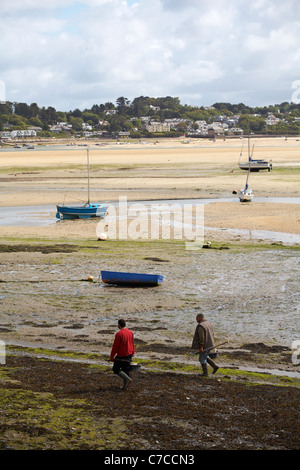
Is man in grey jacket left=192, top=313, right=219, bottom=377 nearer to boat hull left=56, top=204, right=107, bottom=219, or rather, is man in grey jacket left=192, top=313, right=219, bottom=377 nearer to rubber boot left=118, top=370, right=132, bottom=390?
rubber boot left=118, top=370, right=132, bottom=390

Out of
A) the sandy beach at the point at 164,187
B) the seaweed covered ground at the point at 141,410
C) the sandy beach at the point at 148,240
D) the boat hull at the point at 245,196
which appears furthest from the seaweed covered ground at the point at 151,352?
the boat hull at the point at 245,196

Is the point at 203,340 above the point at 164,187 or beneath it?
beneath

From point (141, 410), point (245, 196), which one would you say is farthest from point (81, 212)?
point (141, 410)

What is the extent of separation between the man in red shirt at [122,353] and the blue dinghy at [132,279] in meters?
10.1

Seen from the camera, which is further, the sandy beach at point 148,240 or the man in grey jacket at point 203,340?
the sandy beach at point 148,240

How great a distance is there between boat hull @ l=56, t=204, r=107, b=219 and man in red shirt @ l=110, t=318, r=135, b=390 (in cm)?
2917

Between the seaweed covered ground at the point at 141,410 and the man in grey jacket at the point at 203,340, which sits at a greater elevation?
the man in grey jacket at the point at 203,340

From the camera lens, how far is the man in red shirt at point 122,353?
41.9 ft

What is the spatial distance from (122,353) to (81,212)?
2966 centimetres

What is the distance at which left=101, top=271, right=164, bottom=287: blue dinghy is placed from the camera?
2297 centimetres

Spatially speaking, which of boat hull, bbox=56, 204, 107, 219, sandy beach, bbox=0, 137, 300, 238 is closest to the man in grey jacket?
sandy beach, bbox=0, 137, 300, 238

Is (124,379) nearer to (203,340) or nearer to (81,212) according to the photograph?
(203,340)

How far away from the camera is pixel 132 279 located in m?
23.1

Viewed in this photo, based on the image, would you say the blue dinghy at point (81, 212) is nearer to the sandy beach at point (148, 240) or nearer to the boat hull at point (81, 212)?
the boat hull at point (81, 212)
